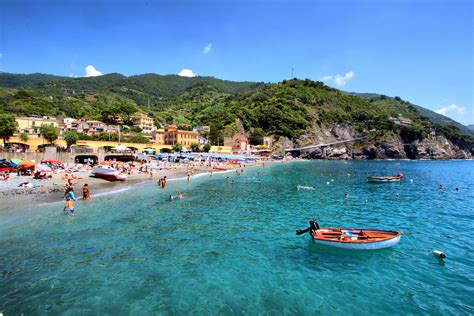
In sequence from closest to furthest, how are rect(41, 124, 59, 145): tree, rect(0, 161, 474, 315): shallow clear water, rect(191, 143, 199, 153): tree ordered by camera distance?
rect(0, 161, 474, 315): shallow clear water
rect(41, 124, 59, 145): tree
rect(191, 143, 199, 153): tree

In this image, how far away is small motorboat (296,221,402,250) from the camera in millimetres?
13094

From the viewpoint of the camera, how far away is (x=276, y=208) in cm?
2291

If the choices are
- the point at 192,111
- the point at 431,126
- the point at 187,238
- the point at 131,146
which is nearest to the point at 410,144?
the point at 431,126

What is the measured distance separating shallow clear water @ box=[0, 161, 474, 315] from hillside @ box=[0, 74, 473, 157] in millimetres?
90316

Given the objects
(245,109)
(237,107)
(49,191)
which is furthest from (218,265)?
(237,107)

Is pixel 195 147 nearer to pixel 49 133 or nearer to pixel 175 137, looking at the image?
pixel 175 137

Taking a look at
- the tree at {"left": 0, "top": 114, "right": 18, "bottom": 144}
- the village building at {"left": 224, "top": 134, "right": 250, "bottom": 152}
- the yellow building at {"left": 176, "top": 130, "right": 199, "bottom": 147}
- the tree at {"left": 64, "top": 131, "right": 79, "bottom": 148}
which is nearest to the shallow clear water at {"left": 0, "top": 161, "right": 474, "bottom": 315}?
the tree at {"left": 0, "top": 114, "right": 18, "bottom": 144}

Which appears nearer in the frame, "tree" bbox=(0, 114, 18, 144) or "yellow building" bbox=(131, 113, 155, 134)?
"tree" bbox=(0, 114, 18, 144)

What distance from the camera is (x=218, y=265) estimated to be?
11555 millimetres

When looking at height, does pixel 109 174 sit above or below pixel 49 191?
above

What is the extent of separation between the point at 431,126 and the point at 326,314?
17168 cm

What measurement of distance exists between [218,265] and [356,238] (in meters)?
7.20

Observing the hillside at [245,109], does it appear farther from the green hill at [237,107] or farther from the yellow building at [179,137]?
the yellow building at [179,137]

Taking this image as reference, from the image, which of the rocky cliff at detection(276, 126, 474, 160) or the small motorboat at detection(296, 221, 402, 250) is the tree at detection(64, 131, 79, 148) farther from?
the rocky cliff at detection(276, 126, 474, 160)
